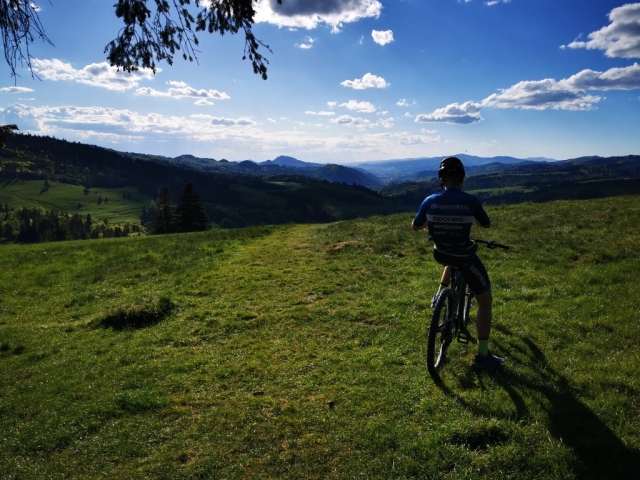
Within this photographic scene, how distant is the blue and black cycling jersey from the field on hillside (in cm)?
259

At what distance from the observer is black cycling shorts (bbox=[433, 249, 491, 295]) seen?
679 cm

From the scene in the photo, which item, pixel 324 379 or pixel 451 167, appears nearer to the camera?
pixel 451 167

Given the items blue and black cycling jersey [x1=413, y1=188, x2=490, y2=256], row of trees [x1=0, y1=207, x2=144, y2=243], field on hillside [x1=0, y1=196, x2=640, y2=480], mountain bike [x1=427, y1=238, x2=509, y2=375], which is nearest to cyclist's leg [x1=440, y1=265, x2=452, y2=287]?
mountain bike [x1=427, y1=238, x2=509, y2=375]

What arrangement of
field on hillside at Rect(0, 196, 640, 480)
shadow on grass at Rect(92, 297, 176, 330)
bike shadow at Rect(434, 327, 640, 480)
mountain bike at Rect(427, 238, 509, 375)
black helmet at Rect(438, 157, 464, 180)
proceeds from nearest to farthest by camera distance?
bike shadow at Rect(434, 327, 640, 480) → field on hillside at Rect(0, 196, 640, 480) → black helmet at Rect(438, 157, 464, 180) → mountain bike at Rect(427, 238, 509, 375) → shadow on grass at Rect(92, 297, 176, 330)

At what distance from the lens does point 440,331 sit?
7.29 meters

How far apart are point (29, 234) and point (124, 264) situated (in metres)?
173

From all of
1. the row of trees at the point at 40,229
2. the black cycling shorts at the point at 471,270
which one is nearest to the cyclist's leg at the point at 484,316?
the black cycling shorts at the point at 471,270

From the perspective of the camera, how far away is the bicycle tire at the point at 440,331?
6926 mm

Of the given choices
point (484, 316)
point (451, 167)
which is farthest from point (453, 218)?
point (484, 316)

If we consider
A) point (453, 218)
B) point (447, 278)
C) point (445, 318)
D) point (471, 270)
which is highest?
point (453, 218)

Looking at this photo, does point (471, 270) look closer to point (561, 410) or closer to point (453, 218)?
point (453, 218)

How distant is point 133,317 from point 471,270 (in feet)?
33.1

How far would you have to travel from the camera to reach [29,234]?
151250 mm

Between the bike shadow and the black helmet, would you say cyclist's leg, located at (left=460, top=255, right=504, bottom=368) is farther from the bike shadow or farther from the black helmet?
the black helmet
